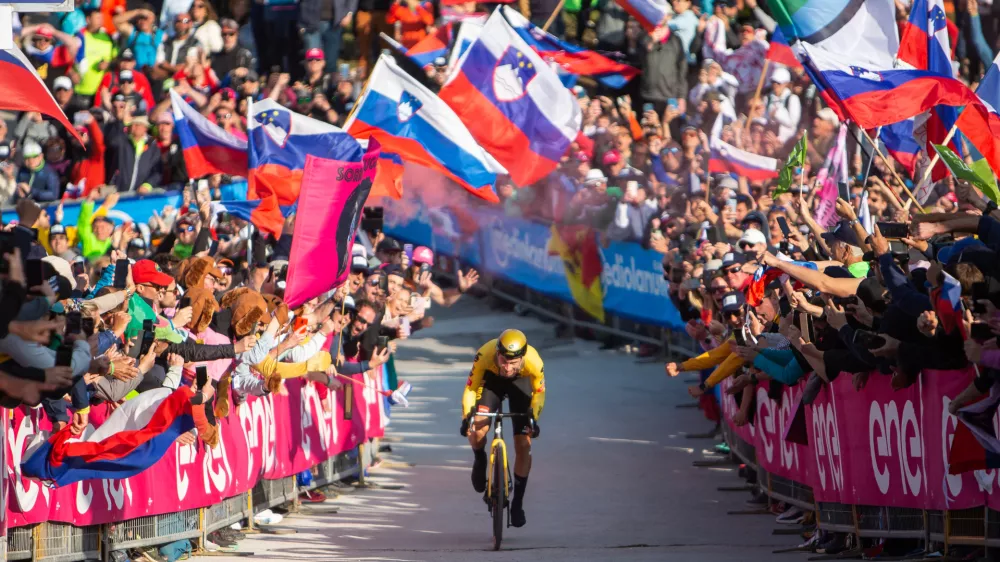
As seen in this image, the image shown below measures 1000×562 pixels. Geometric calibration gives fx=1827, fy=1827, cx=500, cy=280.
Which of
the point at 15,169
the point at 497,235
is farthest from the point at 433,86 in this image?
the point at 15,169

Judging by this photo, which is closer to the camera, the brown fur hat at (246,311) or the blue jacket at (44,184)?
the brown fur hat at (246,311)

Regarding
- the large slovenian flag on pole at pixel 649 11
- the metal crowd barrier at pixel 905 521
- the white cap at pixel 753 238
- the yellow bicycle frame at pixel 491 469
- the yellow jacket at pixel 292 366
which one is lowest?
the metal crowd barrier at pixel 905 521

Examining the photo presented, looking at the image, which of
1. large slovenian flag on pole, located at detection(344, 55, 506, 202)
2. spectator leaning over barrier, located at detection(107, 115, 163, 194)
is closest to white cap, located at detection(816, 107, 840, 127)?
large slovenian flag on pole, located at detection(344, 55, 506, 202)

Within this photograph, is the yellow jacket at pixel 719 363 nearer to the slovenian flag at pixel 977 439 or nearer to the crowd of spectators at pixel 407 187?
the crowd of spectators at pixel 407 187

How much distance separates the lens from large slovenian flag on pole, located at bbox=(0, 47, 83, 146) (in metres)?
13.5

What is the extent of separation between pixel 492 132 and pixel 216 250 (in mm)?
4011

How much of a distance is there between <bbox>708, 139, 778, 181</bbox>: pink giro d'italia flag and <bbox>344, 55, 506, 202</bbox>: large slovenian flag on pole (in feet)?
11.3

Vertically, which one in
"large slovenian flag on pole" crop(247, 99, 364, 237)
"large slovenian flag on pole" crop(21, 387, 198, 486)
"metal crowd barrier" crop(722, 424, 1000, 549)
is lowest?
"metal crowd barrier" crop(722, 424, 1000, 549)

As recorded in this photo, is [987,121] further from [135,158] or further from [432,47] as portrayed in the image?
[135,158]

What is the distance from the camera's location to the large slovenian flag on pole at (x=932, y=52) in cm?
1659

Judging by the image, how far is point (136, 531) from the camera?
12.6 meters

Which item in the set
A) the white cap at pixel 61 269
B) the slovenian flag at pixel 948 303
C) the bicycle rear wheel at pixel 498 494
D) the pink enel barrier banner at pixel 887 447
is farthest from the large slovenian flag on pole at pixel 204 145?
the slovenian flag at pixel 948 303

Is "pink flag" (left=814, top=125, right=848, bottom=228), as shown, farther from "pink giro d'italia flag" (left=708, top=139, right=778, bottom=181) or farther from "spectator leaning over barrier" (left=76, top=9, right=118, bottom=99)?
"spectator leaning over barrier" (left=76, top=9, right=118, bottom=99)

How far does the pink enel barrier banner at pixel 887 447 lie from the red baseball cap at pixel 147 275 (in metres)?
4.90
